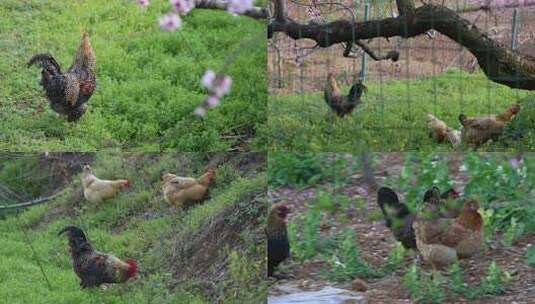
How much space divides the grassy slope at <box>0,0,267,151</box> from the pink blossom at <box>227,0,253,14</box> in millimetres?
234

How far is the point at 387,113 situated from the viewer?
6.46m

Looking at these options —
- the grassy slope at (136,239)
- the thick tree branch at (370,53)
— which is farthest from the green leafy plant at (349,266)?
the thick tree branch at (370,53)

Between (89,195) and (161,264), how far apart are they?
65 cm

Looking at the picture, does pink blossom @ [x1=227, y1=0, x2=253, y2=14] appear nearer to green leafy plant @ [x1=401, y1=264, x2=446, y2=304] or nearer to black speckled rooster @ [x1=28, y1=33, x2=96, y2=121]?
black speckled rooster @ [x1=28, y1=33, x2=96, y2=121]

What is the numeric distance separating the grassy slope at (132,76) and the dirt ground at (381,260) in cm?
100

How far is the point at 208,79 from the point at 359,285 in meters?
2.25

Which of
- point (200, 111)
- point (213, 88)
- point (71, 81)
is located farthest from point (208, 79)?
point (71, 81)

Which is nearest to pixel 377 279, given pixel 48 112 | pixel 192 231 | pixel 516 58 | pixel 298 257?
pixel 298 257

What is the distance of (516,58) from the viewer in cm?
594

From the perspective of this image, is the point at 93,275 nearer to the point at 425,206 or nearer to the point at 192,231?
the point at 192,231

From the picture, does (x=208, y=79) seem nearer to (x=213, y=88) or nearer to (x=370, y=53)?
(x=213, y=88)

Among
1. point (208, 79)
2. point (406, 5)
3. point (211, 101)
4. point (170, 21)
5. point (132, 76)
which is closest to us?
point (211, 101)

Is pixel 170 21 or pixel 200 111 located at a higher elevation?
pixel 170 21

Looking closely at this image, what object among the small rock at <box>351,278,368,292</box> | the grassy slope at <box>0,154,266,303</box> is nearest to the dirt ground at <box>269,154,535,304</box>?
the small rock at <box>351,278,368,292</box>
